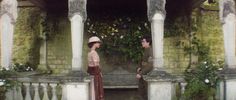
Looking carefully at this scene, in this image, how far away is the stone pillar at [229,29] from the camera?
1128 cm

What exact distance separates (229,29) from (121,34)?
182 inches

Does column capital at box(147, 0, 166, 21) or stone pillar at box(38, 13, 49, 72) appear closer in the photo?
column capital at box(147, 0, 166, 21)

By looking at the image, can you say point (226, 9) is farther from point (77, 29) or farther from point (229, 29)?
point (77, 29)

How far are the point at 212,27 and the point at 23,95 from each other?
6.83 metres

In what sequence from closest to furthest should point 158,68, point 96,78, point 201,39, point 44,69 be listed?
point 96,78 → point 158,68 → point 44,69 → point 201,39

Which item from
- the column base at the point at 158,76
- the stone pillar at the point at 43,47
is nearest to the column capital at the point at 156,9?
the column base at the point at 158,76

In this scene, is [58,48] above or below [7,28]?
below

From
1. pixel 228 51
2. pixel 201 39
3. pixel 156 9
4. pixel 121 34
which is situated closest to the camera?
pixel 228 51

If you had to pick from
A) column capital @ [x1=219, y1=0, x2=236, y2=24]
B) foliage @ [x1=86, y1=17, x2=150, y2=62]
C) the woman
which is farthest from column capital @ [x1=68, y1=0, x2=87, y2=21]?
foliage @ [x1=86, y1=17, x2=150, y2=62]

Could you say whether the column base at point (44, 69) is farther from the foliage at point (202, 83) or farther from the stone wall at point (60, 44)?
the foliage at point (202, 83)

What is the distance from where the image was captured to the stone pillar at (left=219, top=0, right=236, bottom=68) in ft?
37.0

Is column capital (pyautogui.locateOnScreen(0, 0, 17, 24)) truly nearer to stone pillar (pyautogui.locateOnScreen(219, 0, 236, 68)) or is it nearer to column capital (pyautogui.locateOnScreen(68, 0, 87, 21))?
column capital (pyautogui.locateOnScreen(68, 0, 87, 21))

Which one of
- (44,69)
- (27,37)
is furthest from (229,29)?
(27,37)

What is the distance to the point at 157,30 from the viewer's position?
37.2 feet
